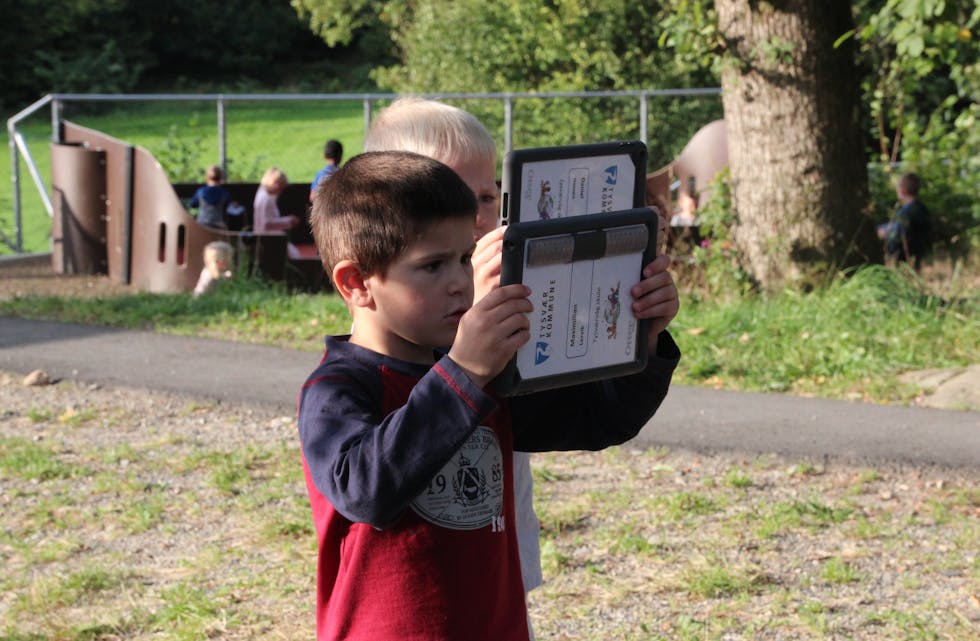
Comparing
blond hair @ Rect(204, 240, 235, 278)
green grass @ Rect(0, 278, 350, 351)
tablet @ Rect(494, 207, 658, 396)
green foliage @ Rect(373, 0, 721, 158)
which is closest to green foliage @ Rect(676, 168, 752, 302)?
green grass @ Rect(0, 278, 350, 351)

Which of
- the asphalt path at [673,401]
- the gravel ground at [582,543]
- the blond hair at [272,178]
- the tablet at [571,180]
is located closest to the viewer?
the tablet at [571,180]

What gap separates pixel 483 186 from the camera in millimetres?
2861

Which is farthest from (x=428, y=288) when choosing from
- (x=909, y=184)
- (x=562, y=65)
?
(x=562, y=65)

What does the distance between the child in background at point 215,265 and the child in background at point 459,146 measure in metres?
8.01

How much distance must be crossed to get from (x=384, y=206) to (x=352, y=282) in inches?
5.6

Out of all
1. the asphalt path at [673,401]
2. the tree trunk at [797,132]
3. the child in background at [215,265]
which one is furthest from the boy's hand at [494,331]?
the child in background at [215,265]

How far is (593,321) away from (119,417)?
5.35 meters

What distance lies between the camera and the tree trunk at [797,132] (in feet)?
29.3

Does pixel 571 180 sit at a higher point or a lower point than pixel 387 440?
higher

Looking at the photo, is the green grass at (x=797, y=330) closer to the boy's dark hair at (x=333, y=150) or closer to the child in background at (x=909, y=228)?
the child in background at (x=909, y=228)

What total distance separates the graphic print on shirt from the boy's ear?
0.27 meters

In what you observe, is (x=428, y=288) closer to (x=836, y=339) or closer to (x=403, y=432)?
(x=403, y=432)

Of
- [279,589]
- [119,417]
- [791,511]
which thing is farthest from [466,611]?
[119,417]

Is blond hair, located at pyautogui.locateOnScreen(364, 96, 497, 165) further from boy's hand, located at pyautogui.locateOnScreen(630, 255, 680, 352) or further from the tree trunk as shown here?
the tree trunk
